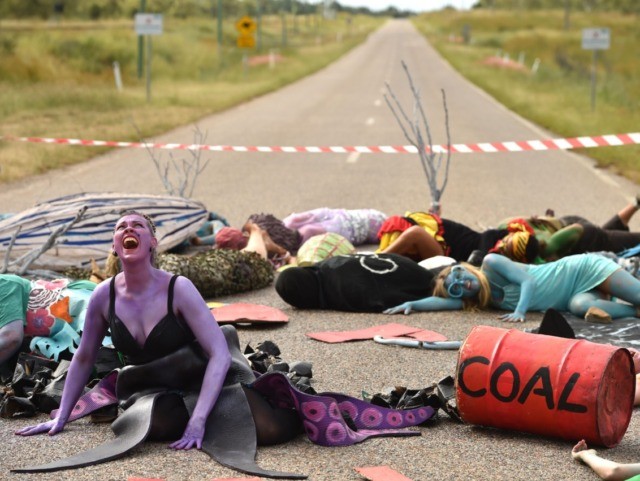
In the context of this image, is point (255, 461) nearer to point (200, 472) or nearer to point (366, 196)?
point (200, 472)

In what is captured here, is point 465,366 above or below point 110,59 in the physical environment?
above

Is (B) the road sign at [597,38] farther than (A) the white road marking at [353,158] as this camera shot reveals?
Yes

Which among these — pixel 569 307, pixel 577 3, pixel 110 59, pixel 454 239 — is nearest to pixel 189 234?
pixel 454 239

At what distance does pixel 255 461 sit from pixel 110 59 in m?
43.9

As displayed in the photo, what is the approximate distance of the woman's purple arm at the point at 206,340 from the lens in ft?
17.9

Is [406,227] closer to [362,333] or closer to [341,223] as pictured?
[341,223]

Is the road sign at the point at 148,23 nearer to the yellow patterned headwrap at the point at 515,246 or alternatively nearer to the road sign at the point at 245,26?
the road sign at the point at 245,26

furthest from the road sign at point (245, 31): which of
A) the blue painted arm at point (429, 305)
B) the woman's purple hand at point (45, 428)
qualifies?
the woman's purple hand at point (45, 428)

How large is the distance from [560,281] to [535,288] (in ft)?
0.58

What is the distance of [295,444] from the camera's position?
18.5ft

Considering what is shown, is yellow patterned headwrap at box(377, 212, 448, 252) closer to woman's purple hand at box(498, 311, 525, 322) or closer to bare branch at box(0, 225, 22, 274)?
woman's purple hand at box(498, 311, 525, 322)

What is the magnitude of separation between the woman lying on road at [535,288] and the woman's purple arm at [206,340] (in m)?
3.28

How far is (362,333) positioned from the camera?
26.5ft

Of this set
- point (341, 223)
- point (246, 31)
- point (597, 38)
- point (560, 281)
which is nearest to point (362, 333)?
point (560, 281)
